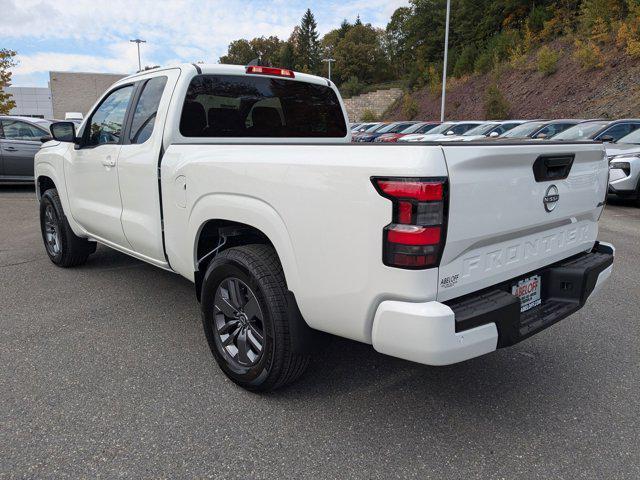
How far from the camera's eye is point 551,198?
8.70 ft

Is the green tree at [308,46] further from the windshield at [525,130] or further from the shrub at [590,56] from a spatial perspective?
the windshield at [525,130]

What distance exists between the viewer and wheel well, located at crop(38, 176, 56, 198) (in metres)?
5.60

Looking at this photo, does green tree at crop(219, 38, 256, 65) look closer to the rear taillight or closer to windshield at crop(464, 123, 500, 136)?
windshield at crop(464, 123, 500, 136)

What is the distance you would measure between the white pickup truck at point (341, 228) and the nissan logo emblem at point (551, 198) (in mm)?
11

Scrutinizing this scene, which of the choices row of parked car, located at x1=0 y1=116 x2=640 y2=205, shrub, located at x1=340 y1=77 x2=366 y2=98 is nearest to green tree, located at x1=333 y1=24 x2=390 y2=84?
shrub, located at x1=340 y1=77 x2=366 y2=98

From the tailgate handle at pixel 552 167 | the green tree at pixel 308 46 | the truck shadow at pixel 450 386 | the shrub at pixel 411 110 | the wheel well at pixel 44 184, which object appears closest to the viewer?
the tailgate handle at pixel 552 167

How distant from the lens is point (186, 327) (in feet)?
12.9

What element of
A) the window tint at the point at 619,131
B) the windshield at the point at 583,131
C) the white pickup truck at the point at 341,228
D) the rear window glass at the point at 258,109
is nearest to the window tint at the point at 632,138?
the window tint at the point at 619,131

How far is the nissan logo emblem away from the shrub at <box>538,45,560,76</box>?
3112 cm

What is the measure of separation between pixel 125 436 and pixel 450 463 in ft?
5.11

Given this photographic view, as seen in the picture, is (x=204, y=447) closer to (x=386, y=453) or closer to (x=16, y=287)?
(x=386, y=453)

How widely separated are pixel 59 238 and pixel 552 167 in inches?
184

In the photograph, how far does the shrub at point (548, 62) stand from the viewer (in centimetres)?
2975

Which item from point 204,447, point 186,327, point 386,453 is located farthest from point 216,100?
point 386,453
